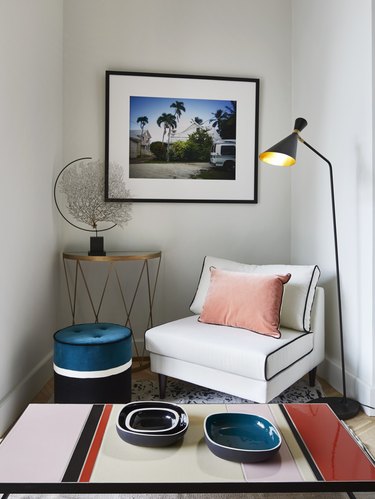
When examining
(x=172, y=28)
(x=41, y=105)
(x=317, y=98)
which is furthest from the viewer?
(x=172, y=28)

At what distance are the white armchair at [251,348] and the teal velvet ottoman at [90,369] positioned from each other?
28cm

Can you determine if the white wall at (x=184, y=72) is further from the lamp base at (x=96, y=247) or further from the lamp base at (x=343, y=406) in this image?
the lamp base at (x=343, y=406)

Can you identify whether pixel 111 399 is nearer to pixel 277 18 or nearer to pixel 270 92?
pixel 270 92

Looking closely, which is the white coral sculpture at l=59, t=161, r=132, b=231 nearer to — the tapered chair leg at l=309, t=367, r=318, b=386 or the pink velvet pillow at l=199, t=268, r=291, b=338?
the pink velvet pillow at l=199, t=268, r=291, b=338

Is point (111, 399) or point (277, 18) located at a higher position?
point (277, 18)

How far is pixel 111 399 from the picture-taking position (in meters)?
2.25

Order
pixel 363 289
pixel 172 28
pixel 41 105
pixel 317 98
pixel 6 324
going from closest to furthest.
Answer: pixel 6 324 < pixel 363 289 < pixel 41 105 < pixel 317 98 < pixel 172 28

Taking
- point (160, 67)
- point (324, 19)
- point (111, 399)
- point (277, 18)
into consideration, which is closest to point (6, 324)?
point (111, 399)

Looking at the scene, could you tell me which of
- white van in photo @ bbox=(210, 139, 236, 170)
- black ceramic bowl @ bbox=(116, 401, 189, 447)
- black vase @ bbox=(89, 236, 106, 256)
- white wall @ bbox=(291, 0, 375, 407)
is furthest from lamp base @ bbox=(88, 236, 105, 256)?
black ceramic bowl @ bbox=(116, 401, 189, 447)

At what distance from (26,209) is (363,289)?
1.92 metres

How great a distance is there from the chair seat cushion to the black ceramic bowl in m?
0.74

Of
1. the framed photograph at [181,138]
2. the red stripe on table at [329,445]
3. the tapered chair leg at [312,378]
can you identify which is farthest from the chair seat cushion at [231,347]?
the framed photograph at [181,138]

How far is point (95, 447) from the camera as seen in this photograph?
49.9 inches

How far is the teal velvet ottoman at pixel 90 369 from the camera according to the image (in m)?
2.20
